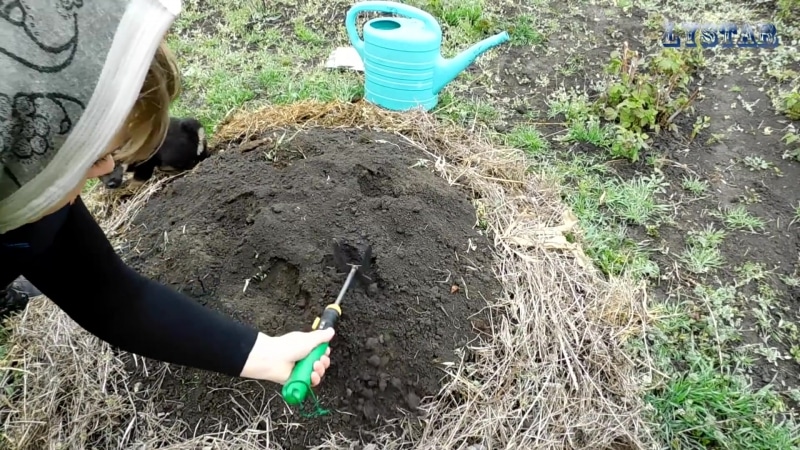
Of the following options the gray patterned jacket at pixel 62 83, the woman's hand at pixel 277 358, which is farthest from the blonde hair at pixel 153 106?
the woman's hand at pixel 277 358

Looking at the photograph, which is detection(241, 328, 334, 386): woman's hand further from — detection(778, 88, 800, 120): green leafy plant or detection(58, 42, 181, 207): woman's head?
detection(778, 88, 800, 120): green leafy plant

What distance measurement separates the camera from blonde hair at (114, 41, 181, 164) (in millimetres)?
1035

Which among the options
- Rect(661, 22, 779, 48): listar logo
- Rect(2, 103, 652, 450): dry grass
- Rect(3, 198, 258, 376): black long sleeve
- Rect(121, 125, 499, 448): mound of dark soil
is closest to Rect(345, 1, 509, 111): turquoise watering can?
Rect(121, 125, 499, 448): mound of dark soil

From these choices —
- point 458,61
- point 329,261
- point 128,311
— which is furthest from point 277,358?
point 458,61

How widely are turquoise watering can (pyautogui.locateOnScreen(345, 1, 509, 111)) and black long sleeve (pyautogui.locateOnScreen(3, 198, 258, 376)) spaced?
5.54 ft

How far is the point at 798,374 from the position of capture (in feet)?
6.43

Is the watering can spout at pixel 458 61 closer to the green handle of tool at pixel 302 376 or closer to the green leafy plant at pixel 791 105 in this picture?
A: the green leafy plant at pixel 791 105

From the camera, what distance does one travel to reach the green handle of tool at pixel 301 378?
1.24 m

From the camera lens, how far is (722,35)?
11.9 feet

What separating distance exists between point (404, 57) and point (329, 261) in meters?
1.27

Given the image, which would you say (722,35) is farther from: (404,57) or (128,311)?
(128,311)

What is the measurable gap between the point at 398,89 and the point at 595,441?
5.85 feet

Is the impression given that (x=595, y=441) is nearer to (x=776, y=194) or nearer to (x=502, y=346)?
(x=502, y=346)

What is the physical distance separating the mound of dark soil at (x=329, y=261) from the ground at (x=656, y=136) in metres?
0.12
